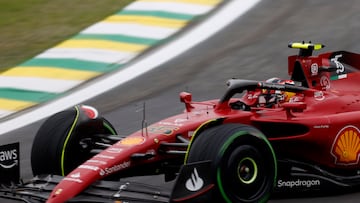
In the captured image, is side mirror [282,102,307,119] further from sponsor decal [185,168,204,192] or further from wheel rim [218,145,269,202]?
sponsor decal [185,168,204,192]

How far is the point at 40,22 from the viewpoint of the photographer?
50.6 ft

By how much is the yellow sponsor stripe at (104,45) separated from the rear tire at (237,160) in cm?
678

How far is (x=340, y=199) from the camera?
7.62 meters

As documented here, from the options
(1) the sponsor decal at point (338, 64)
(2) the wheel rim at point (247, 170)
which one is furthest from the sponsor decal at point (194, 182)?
(1) the sponsor decal at point (338, 64)

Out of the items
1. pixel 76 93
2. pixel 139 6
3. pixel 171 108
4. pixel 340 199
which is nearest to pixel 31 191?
pixel 340 199

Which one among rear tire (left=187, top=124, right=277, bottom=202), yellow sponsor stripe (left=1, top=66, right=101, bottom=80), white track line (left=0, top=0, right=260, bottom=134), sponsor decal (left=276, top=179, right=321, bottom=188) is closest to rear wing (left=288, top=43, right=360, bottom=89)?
sponsor decal (left=276, top=179, right=321, bottom=188)

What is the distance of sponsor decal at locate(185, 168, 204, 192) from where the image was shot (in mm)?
6672

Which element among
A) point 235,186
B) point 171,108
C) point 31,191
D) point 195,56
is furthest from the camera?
point 195,56

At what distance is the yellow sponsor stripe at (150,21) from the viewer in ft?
47.1

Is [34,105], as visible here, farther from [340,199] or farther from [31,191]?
[340,199]

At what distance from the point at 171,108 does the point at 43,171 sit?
11.5 feet

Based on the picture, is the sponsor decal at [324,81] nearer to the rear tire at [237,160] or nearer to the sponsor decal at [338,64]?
the sponsor decal at [338,64]

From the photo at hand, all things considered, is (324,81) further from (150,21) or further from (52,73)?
(150,21)

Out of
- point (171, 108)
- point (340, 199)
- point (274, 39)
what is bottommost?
point (340, 199)
